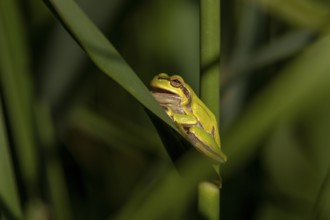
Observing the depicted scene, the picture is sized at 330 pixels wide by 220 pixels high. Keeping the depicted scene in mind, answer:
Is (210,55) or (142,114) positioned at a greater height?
(210,55)

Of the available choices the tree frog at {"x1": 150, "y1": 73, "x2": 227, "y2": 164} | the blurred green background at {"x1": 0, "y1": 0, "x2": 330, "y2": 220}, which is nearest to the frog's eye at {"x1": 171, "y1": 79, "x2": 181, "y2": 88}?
the tree frog at {"x1": 150, "y1": 73, "x2": 227, "y2": 164}

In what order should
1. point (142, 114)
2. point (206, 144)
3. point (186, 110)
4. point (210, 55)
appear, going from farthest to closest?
point (142, 114)
point (186, 110)
point (206, 144)
point (210, 55)

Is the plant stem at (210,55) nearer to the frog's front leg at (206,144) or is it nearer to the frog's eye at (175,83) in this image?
the frog's front leg at (206,144)

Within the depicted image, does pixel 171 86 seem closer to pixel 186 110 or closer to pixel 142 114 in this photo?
pixel 186 110

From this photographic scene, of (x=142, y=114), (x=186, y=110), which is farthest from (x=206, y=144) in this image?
(x=142, y=114)

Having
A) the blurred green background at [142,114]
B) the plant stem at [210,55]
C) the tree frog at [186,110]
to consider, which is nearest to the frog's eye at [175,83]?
the tree frog at [186,110]

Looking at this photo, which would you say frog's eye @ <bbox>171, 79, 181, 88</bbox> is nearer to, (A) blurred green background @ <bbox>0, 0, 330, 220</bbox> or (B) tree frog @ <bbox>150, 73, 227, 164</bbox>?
(B) tree frog @ <bbox>150, 73, 227, 164</bbox>
